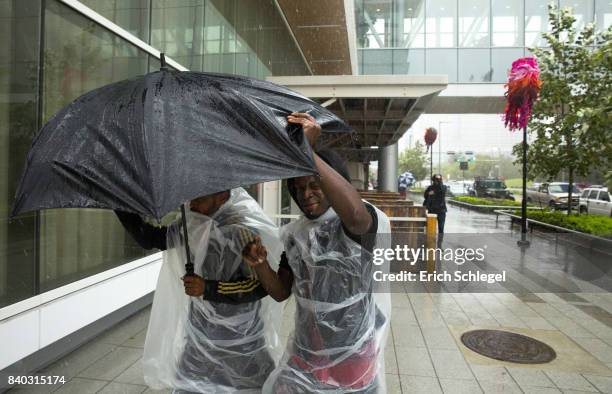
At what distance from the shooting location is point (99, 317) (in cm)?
470

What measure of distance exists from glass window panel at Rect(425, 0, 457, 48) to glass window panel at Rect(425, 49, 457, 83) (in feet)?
1.20

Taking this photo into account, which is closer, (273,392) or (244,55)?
(273,392)

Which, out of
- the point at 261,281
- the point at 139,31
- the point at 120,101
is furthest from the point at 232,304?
the point at 139,31

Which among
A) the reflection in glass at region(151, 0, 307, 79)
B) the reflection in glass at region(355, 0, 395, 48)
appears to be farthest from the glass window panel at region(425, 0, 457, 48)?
the reflection in glass at region(151, 0, 307, 79)

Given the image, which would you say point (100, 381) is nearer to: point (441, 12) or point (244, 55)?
point (244, 55)

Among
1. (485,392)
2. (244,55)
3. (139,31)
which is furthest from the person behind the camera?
(244,55)

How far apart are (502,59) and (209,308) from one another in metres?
25.1

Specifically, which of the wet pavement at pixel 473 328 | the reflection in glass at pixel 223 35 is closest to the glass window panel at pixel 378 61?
the reflection in glass at pixel 223 35

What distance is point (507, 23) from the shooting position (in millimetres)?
24016

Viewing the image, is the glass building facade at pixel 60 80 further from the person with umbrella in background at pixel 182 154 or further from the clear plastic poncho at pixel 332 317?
the clear plastic poncho at pixel 332 317

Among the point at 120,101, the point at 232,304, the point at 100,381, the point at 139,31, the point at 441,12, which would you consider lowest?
the point at 100,381

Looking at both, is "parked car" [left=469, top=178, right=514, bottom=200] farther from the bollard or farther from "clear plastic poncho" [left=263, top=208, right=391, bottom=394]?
"clear plastic poncho" [left=263, top=208, right=391, bottom=394]

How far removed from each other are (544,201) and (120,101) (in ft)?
99.8

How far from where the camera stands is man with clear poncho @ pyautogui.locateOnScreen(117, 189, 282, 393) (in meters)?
2.09
